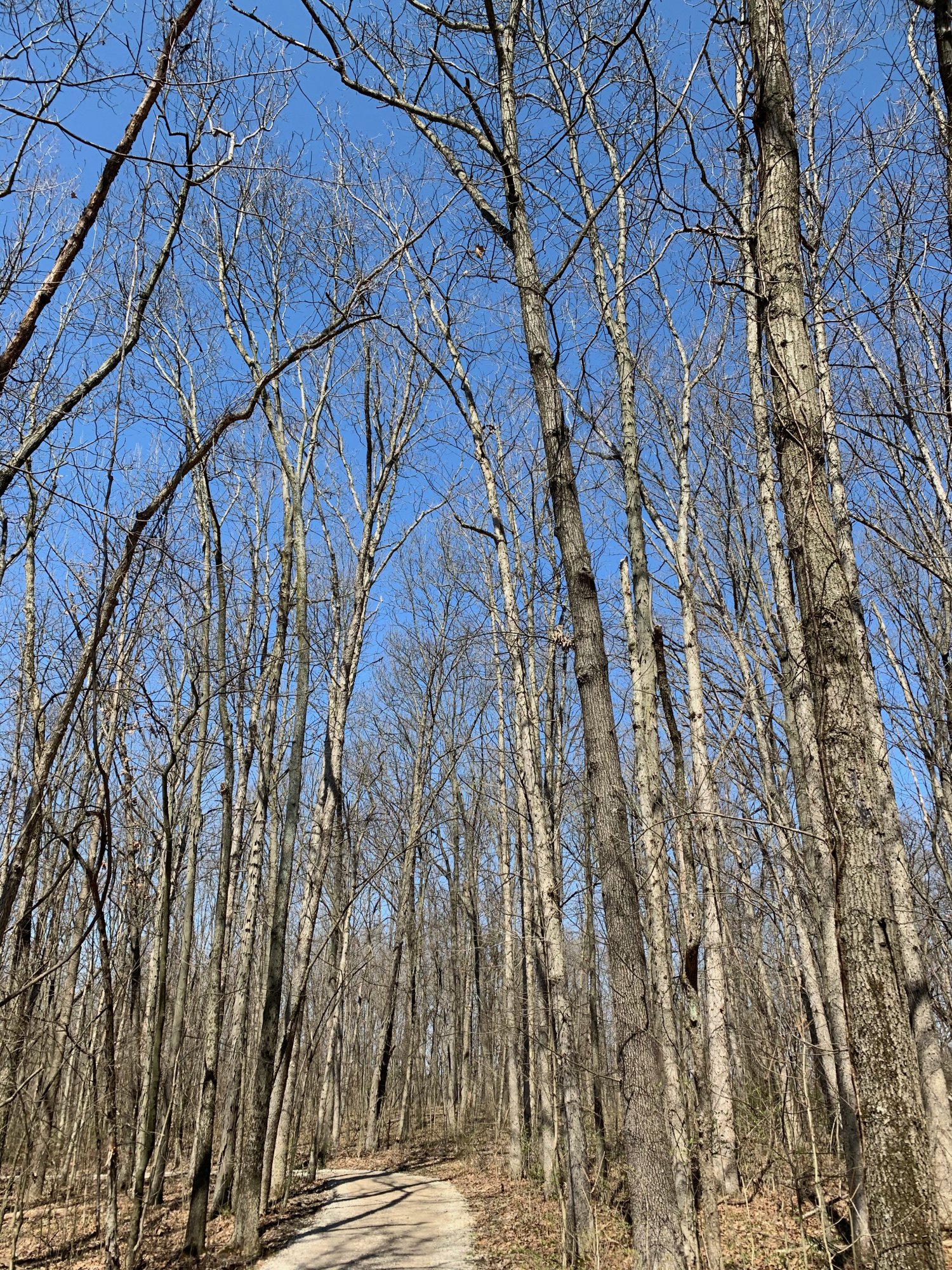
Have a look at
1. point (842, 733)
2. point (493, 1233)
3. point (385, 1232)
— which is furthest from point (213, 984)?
point (842, 733)

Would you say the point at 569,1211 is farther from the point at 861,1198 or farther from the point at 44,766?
the point at 44,766

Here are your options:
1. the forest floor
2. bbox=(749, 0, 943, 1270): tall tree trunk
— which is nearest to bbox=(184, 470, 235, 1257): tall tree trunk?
the forest floor

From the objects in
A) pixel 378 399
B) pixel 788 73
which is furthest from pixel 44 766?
pixel 378 399

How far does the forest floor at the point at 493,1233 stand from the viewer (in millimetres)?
6098

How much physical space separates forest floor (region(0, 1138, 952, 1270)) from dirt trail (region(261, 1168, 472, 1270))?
117 millimetres

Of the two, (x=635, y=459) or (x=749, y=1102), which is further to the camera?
(x=635, y=459)

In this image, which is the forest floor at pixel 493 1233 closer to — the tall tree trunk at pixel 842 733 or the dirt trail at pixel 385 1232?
the dirt trail at pixel 385 1232

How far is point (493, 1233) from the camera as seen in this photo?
26.4 feet

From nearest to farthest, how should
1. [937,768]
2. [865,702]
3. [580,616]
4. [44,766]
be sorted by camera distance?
[865,702], [44,766], [580,616], [937,768]

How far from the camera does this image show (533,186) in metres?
6.23

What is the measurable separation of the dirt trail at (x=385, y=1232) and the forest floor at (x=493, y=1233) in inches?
4.6

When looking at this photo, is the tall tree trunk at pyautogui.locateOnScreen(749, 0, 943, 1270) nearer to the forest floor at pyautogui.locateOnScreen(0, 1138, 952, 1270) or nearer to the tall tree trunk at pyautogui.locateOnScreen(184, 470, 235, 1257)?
the forest floor at pyautogui.locateOnScreen(0, 1138, 952, 1270)

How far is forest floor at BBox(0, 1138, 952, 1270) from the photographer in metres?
6.10

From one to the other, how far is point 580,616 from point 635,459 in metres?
3.60
